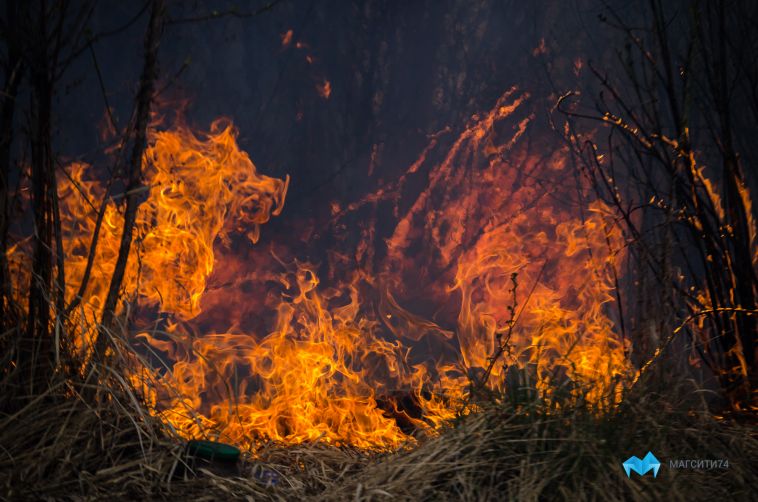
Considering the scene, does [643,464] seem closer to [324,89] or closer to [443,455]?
[443,455]

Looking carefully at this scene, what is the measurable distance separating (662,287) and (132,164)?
5.97 ft

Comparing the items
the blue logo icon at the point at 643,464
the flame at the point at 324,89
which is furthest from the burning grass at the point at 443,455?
the flame at the point at 324,89

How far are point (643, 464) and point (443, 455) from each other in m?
0.53

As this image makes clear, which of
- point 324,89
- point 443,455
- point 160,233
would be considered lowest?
point 443,455

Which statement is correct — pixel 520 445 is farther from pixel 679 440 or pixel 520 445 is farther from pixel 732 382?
pixel 732 382

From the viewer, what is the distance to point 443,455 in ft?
5.29

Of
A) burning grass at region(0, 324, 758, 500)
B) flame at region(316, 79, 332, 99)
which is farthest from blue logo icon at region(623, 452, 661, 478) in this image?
flame at region(316, 79, 332, 99)

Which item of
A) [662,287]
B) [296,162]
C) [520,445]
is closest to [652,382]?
[662,287]

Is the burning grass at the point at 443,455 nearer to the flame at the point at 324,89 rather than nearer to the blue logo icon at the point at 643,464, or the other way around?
the blue logo icon at the point at 643,464

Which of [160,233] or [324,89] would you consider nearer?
[160,233]

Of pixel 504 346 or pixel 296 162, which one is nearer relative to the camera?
pixel 504 346

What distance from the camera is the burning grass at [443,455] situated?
149cm

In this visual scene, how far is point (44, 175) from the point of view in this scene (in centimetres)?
185

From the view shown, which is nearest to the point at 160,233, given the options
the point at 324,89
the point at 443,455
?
the point at 443,455
